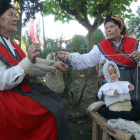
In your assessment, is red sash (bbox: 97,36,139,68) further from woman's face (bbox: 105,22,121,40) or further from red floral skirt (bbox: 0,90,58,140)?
red floral skirt (bbox: 0,90,58,140)

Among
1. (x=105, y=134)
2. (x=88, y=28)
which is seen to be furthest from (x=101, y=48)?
(x=88, y=28)

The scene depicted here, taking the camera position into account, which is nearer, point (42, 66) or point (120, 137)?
point (120, 137)

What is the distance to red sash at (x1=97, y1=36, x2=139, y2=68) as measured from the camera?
2012mm

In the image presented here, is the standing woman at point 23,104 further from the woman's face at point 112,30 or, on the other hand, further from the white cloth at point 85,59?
the woman's face at point 112,30

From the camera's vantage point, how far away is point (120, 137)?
1.21 meters

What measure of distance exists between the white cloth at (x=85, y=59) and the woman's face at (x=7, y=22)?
2.97 ft

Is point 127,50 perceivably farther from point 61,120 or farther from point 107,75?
point 61,120

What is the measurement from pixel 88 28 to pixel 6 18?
18.7ft

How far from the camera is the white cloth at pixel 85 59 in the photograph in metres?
2.14

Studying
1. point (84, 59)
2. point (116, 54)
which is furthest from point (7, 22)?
point (116, 54)

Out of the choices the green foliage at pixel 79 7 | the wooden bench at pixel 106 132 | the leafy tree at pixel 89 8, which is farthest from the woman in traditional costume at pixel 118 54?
the green foliage at pixel 79 7

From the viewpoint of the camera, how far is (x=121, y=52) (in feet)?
6.80

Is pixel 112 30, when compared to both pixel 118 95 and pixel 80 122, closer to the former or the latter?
pixel 118 95

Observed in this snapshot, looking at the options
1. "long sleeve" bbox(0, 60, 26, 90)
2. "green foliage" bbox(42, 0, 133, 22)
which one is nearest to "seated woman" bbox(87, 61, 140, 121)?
"long sleeve" bbox(0, 60, 26, 90)
